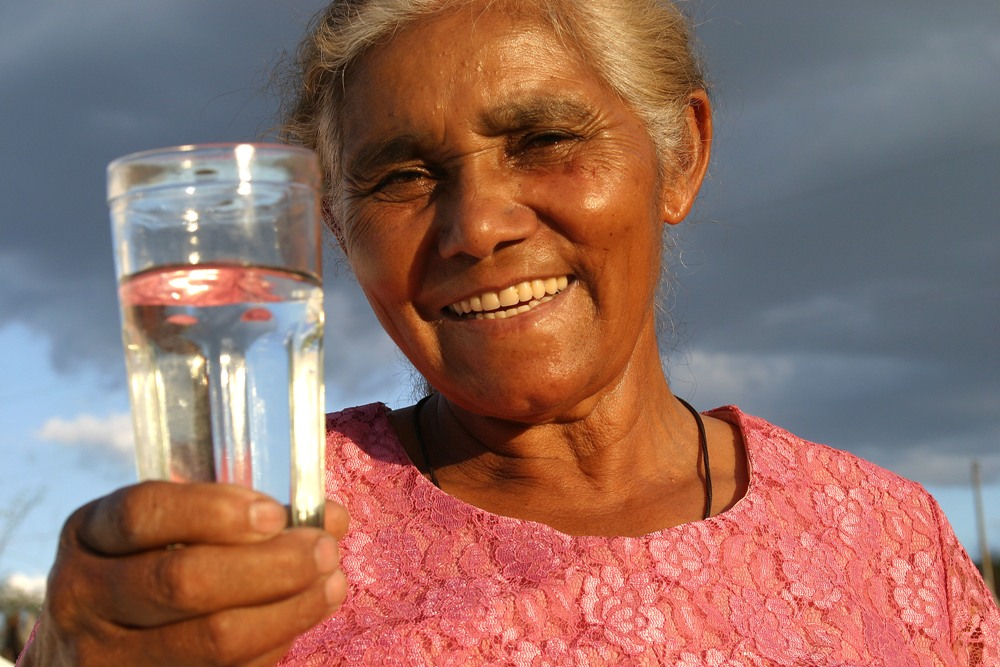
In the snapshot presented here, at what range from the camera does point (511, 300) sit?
8.18 ft

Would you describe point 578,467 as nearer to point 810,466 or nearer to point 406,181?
point 810,466

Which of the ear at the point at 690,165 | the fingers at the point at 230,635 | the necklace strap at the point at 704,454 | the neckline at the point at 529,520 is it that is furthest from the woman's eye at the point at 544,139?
the fingers at the point at 230,635

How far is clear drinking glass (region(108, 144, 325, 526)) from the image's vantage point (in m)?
1.18

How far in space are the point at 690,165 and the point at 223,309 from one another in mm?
2115

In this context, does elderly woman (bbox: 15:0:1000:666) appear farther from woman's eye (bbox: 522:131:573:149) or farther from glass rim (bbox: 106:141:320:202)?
glass rim (bbox: 106:141:320:202)

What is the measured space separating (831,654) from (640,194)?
119cm

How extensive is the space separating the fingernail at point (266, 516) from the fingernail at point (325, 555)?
2.0 inches

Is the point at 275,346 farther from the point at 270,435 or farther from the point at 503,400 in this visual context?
the point at 503,400

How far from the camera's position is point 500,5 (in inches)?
101

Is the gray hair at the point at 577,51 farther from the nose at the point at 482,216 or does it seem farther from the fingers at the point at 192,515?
the fingers at the point at 192,515

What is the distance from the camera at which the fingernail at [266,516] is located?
118 cm

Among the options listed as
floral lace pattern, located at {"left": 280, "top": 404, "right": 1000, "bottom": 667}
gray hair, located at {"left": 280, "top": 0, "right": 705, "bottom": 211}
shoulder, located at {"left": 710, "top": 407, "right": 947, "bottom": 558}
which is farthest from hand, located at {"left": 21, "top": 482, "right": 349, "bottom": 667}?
shoulder, located at {"left": 710, "top": 407, "right": 947, "bottom": 558}

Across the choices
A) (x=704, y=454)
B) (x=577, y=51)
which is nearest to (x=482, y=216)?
(x=577, y=51)

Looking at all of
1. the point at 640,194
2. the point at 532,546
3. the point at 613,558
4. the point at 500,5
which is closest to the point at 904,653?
the point at 613,558
